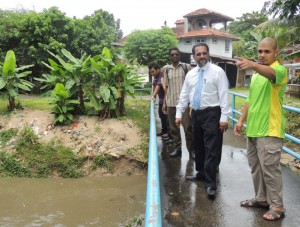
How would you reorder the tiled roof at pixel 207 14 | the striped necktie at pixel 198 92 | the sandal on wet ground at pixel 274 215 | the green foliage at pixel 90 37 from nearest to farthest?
1. the sandal on wet ground at pixel 274 215
2. the striped necktie at pixel 198 92
3. the green foliage at pixel 90 37
4. the tiled roof at pixel 207 14

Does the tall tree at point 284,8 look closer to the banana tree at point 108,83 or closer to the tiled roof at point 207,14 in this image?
the banana tree at point 108,83

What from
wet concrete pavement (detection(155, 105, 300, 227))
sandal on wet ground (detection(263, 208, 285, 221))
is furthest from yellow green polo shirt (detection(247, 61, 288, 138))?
wet concrete pavement (detection(155, 105, 300, 227))

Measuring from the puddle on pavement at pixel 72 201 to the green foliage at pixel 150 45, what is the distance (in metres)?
20.0

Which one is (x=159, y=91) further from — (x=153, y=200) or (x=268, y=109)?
(x=153, y=200)

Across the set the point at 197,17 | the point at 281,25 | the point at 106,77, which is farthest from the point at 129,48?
the point at 106,77

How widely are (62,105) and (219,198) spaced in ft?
18.7

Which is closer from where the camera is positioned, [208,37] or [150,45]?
[150,45]

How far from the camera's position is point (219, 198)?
3785 mm

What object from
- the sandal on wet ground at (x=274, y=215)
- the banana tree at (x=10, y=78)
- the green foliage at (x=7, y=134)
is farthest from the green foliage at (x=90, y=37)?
the sandal on wet ground at (x=274, y=215)

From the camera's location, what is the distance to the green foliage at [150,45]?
26.7 meters

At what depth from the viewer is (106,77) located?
8375 millimetres

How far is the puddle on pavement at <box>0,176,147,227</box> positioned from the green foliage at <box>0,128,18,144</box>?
4.26 feet

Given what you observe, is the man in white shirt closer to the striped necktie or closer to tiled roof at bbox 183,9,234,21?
the striped necktie

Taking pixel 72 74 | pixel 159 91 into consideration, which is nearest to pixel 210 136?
pixel 159 91
